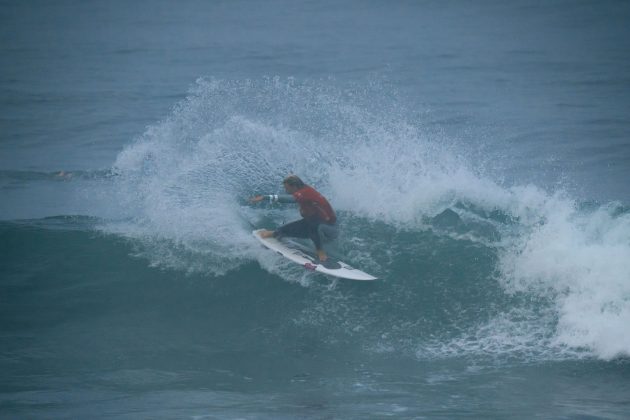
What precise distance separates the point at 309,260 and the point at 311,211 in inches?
31.2

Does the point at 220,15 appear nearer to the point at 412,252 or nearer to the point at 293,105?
the point at 293,105

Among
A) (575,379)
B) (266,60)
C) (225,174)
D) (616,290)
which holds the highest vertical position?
(266,60)

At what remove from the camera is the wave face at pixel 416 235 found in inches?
445

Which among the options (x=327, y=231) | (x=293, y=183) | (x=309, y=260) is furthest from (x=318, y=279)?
(x=293, y=183)

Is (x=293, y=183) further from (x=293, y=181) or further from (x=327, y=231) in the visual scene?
(x=327, y=231)

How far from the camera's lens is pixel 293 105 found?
87.0 feet

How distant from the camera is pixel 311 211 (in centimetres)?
1197

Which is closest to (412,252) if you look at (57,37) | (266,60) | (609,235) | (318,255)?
(318,255)

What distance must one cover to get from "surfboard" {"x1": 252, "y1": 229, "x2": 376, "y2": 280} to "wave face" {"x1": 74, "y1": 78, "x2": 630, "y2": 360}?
0.34 meters

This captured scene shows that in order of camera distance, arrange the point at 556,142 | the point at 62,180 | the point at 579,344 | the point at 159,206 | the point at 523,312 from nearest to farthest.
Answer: the point at 579,344, the point at 523,312, the point at 159,206, the point at 62,180, the point at 556,142

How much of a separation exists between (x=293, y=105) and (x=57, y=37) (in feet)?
110

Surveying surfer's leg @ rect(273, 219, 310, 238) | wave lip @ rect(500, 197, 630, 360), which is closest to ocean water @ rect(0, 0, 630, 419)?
wave lip @ rect(500, 197, 630, 360)

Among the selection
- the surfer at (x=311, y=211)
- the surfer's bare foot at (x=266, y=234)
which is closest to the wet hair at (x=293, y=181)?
the surfer at (x=311, y=211)

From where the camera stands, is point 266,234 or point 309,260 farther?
point 266,234
